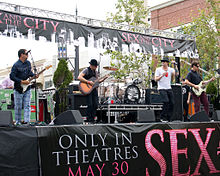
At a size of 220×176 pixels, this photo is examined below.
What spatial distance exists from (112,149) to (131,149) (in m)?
A: 0.32

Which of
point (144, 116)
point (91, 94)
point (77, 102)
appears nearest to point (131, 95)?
point (77, 102)

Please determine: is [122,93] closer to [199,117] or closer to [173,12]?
[199,117]

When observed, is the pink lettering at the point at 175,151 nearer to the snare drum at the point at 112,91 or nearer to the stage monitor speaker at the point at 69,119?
the stage monitor speaker at the point at 69,119

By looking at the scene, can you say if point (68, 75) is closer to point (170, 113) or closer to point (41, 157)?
point (170, 113)

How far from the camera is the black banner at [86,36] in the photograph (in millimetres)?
6898

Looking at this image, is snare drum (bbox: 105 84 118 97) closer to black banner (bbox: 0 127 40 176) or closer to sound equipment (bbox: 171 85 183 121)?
sound equipment (bbox: 171 85 183 121)

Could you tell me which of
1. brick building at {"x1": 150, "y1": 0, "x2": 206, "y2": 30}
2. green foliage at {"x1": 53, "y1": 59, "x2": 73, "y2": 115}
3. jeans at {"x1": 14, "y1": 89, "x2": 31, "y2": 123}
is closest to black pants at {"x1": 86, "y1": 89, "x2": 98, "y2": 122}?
jeans at {"x1": 14, "y1": 89, "x2": 31, "y2": 123}

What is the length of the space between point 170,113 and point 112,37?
2.76 m

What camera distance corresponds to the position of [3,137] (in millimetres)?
3383

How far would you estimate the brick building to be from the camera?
20466mm

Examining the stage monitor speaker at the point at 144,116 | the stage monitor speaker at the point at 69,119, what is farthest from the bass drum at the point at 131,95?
the stage monitor speaker at the point at 69,119

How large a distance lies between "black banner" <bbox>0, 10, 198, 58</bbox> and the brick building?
1063 centimetres

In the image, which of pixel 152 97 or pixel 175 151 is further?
pixel 152 97

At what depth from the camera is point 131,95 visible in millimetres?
8789
